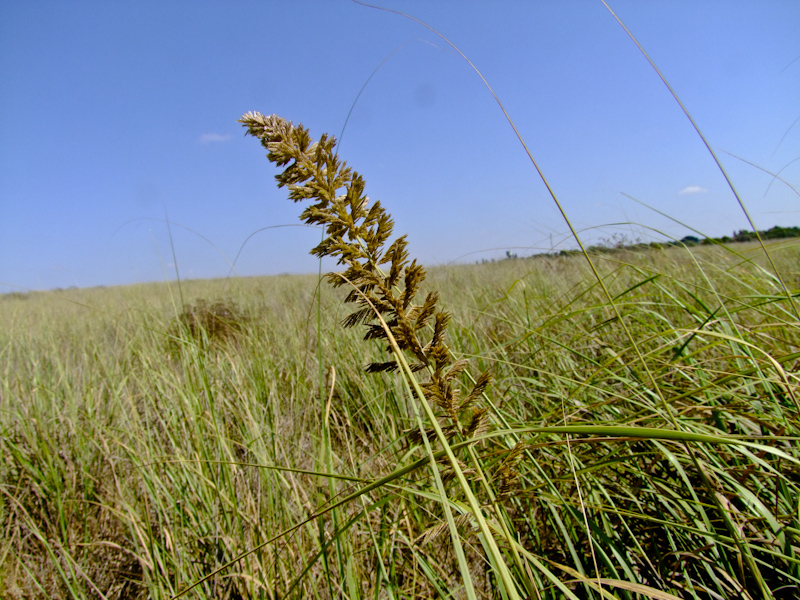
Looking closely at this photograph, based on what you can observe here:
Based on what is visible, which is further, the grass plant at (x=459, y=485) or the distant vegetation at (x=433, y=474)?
the grass plant at (x=459, y=485)

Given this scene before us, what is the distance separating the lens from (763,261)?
714 centimetres

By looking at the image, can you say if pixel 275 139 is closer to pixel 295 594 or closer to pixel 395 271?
pixel 395 271

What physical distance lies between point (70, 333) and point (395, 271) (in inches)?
221

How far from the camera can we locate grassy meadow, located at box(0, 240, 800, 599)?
33.0 inches

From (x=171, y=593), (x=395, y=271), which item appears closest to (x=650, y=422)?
(x=395, y=271)

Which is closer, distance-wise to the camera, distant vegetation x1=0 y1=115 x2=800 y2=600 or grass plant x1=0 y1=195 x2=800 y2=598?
distant vegetation x1=0 y1=115 x2=800 y2=600

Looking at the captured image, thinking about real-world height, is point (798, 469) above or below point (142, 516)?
above

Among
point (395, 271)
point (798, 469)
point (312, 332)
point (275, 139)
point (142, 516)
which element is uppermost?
point (275, 139)

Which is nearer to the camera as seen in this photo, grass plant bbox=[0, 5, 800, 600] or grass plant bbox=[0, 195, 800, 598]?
grass plant bbox=[0, 5, 800, 600]

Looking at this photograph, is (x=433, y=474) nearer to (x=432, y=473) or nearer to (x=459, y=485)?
(x=432, y=473)

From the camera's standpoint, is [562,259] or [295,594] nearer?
[295,594]

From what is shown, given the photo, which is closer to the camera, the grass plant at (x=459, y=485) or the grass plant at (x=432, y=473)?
the grass plant at (x=432, y=473)

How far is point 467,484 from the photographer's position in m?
0.48

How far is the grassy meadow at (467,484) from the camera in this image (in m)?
0.84
